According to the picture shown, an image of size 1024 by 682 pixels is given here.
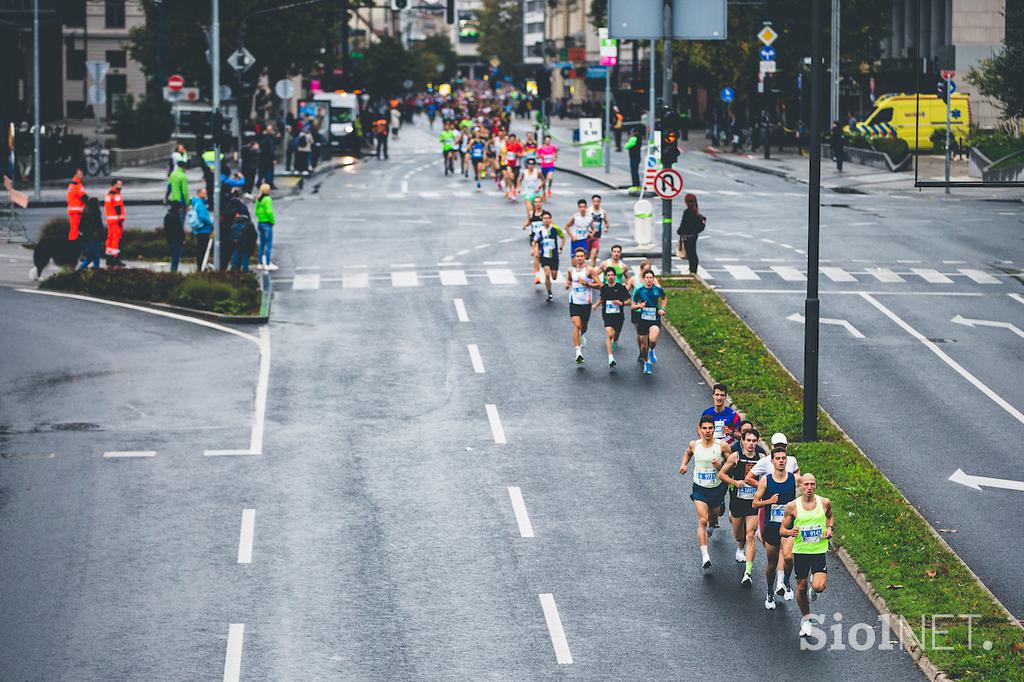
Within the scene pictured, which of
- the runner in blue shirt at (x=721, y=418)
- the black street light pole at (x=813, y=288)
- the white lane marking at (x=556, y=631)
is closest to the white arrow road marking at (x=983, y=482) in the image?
the black street light pole at (x=813, y=288)

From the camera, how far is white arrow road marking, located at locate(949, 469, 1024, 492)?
66.9 feet

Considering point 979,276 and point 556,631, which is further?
point 979,276

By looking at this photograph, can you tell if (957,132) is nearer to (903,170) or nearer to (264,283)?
(903,170)

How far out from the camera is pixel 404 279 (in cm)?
3488

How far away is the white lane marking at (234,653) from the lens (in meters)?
14.1

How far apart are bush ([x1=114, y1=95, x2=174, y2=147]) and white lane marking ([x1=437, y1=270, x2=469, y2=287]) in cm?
3623

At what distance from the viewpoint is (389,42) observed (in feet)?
398

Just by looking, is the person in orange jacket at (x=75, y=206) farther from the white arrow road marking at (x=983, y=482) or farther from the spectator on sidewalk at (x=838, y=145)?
the spectator on sidewalk at (x=838, y=145)

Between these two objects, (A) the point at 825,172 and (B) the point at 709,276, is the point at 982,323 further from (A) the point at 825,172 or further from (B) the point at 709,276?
(A) the point at 825,172

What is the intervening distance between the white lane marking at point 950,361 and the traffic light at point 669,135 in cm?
478

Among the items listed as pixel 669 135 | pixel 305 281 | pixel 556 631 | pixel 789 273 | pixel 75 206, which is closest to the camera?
pixel 556 631

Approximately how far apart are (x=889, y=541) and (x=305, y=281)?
19.4 meters

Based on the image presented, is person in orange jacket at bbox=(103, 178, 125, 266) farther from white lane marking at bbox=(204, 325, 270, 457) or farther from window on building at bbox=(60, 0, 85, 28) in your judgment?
window on building at bbox=(60, 0, 85, 28)

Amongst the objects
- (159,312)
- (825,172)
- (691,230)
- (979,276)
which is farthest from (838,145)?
(159,312)
